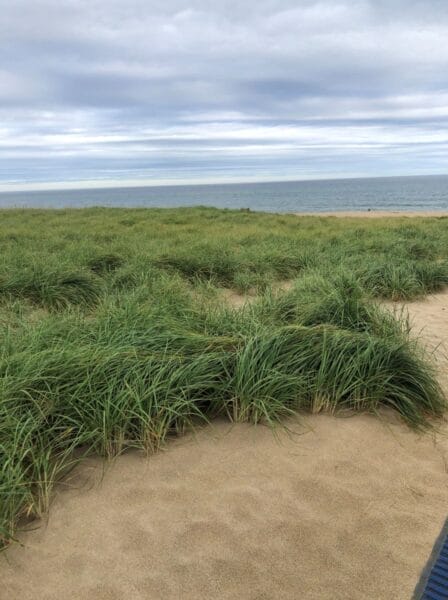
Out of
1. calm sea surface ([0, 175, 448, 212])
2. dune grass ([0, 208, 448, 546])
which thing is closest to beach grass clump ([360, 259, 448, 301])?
dune grass ([0, 208, 448, 546])

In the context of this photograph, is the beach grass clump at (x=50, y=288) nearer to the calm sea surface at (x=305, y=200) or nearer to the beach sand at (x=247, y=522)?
the beach sand at (x=247, y=522)

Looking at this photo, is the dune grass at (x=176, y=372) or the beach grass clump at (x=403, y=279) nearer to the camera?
the dune grass at (x=176, y=372)

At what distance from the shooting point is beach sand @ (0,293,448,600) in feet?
6.16

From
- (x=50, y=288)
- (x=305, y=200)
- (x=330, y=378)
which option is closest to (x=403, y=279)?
(x=330, y=378)

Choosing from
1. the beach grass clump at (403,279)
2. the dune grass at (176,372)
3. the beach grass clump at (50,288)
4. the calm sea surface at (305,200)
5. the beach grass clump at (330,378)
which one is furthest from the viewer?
the calm sea surface at (305,200)

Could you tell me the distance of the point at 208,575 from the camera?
6.28 feet

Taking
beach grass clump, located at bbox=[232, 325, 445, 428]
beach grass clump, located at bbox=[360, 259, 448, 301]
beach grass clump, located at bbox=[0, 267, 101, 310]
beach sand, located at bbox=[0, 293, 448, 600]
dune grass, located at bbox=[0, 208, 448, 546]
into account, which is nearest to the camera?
beach sand, located at bbox=[0, 293, 448, 600]

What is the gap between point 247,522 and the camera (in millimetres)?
2193

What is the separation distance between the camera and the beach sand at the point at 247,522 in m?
1.88

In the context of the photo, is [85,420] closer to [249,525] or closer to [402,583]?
[249,525]

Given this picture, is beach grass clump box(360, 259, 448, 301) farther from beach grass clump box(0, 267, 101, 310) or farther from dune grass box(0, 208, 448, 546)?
beach grass clump box(0, 267, 101, 310)

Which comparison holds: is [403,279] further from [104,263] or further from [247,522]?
[247,522]

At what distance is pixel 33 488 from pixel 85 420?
0.46m

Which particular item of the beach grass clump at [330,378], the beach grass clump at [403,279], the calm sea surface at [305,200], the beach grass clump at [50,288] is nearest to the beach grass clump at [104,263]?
the beach grass clump at [50,288]
